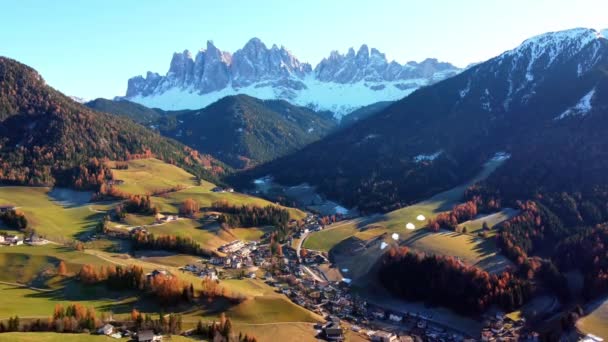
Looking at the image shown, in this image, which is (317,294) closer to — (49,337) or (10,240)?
(49,337)

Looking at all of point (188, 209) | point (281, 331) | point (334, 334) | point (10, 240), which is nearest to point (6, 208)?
point (10, 240)

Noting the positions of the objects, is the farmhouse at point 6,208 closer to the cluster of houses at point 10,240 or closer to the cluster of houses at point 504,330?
the cluster of houses at point 10,240

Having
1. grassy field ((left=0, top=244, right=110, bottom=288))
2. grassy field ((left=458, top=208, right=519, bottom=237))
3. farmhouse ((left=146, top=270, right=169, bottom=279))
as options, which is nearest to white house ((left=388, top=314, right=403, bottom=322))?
farmhouse ((left=146, top=270, right=169, bottom=279))

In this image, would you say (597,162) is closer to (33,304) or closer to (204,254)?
(204,254)

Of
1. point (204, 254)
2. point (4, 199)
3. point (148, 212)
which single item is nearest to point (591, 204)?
point (204, 254)

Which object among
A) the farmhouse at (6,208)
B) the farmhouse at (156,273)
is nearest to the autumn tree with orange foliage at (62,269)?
the farmhouse at (156,273)
